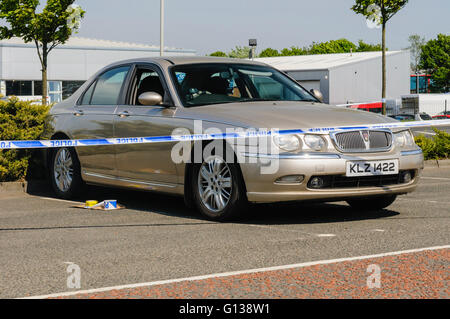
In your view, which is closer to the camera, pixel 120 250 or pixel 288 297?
pixel 288 297

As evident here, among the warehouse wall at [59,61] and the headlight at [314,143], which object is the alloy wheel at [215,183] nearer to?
the headlight at [314,143]

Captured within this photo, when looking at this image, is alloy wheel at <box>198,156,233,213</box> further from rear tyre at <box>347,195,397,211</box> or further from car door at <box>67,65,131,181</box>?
rear tyre at <box>347,195,397,211</box>

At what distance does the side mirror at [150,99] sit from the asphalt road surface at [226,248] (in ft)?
3.90

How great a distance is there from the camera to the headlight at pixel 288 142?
684cm

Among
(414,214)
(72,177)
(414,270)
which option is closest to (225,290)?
(414,270)

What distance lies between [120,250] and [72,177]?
3675mm

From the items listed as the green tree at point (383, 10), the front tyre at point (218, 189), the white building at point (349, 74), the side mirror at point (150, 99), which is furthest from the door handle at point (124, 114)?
the white building at point (349, 74)

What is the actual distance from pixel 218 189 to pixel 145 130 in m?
1.29

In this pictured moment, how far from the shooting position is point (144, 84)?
8617mm

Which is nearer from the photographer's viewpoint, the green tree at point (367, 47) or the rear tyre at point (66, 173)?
the rear tyre at point (66, 173)

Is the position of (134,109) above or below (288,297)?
above

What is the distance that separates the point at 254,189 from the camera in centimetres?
695

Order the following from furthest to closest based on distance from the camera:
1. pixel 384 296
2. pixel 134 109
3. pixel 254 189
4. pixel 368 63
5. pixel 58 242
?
pixel 368 63, pixel 134 109, pixel 254 189, pixel 58 242, pixel 384 296

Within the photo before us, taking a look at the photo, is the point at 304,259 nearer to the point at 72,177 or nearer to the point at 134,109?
the point at 134,109
